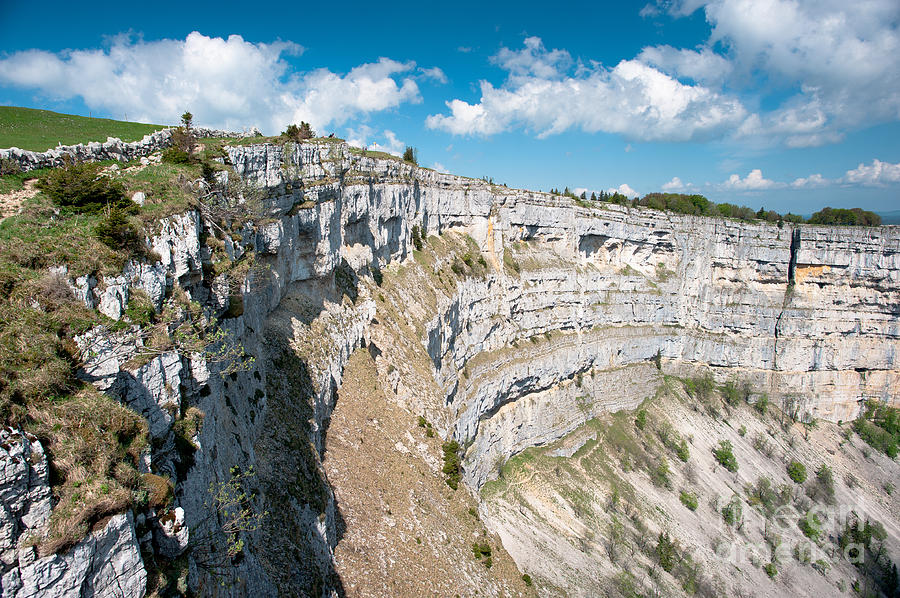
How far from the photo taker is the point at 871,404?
7250 cm

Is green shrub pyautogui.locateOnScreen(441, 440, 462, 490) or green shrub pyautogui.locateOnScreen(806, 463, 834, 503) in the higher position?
green shrub pyautogui.locateOnScreen(441, 440, 462, 490)

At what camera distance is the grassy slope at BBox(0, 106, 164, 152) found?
20.4 meters

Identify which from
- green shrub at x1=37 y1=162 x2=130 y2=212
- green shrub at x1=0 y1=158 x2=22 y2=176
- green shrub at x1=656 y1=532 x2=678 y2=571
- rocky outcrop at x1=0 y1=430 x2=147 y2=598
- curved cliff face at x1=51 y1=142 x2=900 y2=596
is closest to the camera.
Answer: rocky outcrop at x1=0 y1=430 x2=147 y2=598

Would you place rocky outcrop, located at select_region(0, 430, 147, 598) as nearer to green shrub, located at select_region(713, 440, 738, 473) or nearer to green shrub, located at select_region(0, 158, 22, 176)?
green shrub, located at select_region(0, 158, 22, 176)

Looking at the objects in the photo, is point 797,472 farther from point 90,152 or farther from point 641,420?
point 90,152

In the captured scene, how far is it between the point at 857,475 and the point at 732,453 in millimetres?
20484

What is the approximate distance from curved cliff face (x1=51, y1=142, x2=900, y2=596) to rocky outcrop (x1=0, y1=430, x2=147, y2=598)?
2505 mm

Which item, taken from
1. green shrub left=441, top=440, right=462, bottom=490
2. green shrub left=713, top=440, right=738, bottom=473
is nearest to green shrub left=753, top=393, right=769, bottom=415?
green shrub left=713, top=440, right=738, bottom=473

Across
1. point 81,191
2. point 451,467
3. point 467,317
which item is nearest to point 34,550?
point 81,191

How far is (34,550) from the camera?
21.8 ft

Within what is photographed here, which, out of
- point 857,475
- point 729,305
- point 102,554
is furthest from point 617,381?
point 102,554

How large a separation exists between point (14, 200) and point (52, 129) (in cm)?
1407

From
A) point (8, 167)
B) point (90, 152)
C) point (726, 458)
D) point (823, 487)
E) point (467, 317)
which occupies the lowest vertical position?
point (823, 487)

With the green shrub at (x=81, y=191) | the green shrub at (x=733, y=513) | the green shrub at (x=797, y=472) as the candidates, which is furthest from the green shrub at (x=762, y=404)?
the green shrub at (x=81, y=191)
